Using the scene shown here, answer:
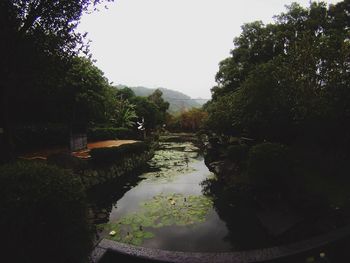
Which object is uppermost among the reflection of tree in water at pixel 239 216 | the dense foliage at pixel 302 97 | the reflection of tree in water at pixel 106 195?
the dense foliage at pixel 302 97

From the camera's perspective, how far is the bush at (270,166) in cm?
577

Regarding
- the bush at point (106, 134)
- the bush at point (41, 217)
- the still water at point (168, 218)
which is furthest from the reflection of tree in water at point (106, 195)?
the bush at point (106, 134)

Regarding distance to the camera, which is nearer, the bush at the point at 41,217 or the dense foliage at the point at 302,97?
the bush at the point at 41,217

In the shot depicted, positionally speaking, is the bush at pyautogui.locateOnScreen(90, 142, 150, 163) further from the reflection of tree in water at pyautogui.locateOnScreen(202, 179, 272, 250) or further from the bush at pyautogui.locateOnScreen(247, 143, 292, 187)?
the bush at pyautogui.locateOnScreen(247, 143, 292, 187)

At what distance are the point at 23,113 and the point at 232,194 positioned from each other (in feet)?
39.4

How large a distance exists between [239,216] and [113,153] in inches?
268

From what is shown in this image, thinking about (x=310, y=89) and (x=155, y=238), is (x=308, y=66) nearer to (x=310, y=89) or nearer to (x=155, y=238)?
(x=310, y=89)

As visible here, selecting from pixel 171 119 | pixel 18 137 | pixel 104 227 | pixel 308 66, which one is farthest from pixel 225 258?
pixel 171 119

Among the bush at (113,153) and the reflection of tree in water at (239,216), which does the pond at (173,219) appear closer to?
the reflection of tree in water at (239,216)

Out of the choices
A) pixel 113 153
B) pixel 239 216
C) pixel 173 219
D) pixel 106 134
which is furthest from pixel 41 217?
pixel 106 134

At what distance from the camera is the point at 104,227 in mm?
5914

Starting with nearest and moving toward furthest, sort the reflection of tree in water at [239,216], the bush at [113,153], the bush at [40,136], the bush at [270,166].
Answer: the reflection of tree in water at [239,216] < the bush at [270,166] < the bush at [113,153] < the bush at [40,136]

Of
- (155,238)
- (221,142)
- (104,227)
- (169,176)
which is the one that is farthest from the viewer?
(221,142)

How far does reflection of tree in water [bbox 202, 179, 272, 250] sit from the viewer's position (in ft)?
16.8
